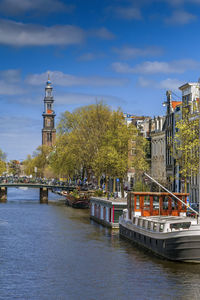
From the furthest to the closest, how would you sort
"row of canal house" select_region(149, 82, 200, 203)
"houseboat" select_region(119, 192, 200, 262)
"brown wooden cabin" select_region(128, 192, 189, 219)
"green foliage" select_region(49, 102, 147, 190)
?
"green foliage" select_region(49, 102, 147, 190)
"row of canal house" select_region(149, 82, 200, 203)
"brown wooden cabin" select_region(128, 192, 189, 219)
"houseboat" select_region(119, 192, 200, 262)

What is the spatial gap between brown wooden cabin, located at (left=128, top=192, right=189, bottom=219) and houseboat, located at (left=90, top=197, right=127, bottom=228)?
10.8m

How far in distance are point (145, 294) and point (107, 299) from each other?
7.68 ft

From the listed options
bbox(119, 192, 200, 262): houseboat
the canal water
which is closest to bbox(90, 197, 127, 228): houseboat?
the canal water

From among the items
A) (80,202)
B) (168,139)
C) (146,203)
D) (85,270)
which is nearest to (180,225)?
(85,270)

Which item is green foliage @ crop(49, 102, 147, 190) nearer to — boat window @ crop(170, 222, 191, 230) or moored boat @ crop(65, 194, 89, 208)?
moored boat @ crop(65, 194, 89, 208)

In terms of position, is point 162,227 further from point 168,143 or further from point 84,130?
point 84,130

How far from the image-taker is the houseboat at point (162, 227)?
119 ft

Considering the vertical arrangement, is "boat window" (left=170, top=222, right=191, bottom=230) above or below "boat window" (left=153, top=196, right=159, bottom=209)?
below

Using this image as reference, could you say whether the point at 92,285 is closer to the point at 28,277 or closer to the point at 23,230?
the point at 28,277

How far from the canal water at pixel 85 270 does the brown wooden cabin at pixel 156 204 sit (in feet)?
10.8

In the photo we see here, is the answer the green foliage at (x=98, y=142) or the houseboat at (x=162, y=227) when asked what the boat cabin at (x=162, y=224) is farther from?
the green foliage at (x=98, y=142)

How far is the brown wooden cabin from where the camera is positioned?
47.1 meters

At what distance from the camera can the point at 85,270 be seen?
121 ft

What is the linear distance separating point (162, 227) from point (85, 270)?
6628mm
